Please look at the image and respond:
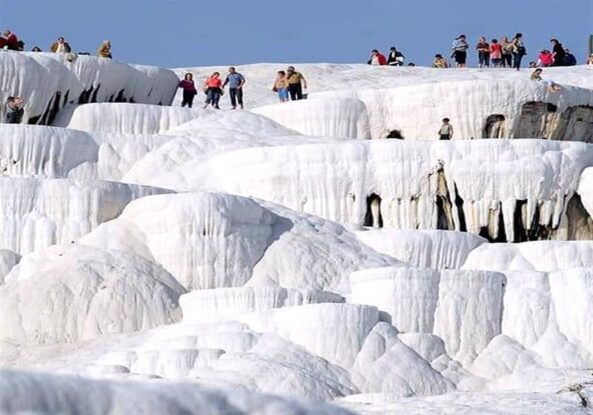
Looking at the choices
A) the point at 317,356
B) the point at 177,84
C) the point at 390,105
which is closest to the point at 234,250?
the point at 317,356

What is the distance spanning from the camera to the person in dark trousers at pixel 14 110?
29.2 meters

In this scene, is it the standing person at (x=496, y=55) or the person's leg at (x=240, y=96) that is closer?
the person's leg at (x=240, y=96)

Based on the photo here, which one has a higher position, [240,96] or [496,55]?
[496,55]

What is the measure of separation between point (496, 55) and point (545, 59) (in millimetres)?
1439

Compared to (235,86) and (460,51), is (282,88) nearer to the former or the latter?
(235,86)

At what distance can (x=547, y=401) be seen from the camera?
52.0 ft

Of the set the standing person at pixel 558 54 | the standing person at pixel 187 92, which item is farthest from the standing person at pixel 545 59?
the standing person at pixel 187 92

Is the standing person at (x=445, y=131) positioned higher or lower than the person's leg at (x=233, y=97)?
lower

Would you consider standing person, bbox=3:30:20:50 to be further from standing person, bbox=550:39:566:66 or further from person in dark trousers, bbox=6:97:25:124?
standing person, bbox=550:39:566:66

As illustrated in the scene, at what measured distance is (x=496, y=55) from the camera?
38062 mm

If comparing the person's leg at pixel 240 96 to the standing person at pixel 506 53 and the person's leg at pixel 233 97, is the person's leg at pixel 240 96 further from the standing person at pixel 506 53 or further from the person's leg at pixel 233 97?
the standing person at pixel 506 53

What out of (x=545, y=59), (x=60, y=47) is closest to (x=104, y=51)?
(x=60, y=47)

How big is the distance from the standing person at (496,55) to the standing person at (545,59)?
3.69 feet

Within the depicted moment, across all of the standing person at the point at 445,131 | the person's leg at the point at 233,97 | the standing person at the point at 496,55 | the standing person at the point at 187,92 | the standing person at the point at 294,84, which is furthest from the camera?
the standing person at the point at 496,55
